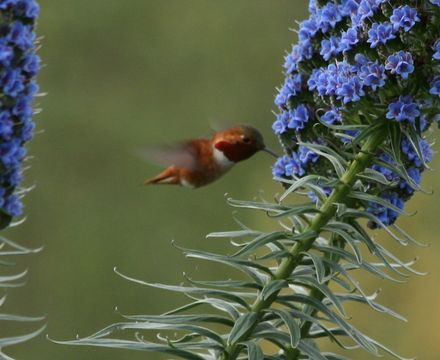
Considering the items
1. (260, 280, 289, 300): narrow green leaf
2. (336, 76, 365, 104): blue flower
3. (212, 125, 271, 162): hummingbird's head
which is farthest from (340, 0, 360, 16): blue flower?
(212, 125, 271, 162): hummingbird's head

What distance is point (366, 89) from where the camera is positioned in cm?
395

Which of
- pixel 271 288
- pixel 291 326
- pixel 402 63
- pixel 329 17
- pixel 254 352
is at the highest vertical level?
pixel 329 17

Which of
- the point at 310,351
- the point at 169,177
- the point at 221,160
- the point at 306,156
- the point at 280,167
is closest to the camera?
the point at 310,351

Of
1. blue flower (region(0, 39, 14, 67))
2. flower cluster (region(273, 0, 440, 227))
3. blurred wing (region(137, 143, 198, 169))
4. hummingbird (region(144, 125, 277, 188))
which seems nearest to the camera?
blue flower (region(0, 39, 14, 67))

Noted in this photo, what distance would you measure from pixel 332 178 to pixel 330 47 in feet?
1.66

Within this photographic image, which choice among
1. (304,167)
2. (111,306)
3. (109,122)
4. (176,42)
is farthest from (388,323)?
(176,42)

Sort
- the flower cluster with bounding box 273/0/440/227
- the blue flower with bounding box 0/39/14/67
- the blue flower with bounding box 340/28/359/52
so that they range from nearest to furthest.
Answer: the blue flower with bounding box 0/39/14/67, the flower cluster with bounding box 273/0/440/227, the blue flower with bounding box 340/28/359/52

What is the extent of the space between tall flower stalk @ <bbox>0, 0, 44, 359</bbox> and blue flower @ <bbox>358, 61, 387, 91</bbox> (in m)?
1.14

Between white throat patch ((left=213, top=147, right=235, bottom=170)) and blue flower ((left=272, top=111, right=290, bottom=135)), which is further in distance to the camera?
white throat patch ((left=213, top=147, right=235, bottom=170))

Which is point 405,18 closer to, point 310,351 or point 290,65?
point 290,65

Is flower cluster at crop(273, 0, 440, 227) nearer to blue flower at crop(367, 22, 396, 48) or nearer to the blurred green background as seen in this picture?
blue flower at crop(367, 22, 396, 48)

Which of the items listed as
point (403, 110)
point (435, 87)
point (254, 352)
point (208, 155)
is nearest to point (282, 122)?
point (403, 110)

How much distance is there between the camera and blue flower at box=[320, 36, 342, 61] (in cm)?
407

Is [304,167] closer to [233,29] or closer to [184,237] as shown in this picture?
[184,237]
